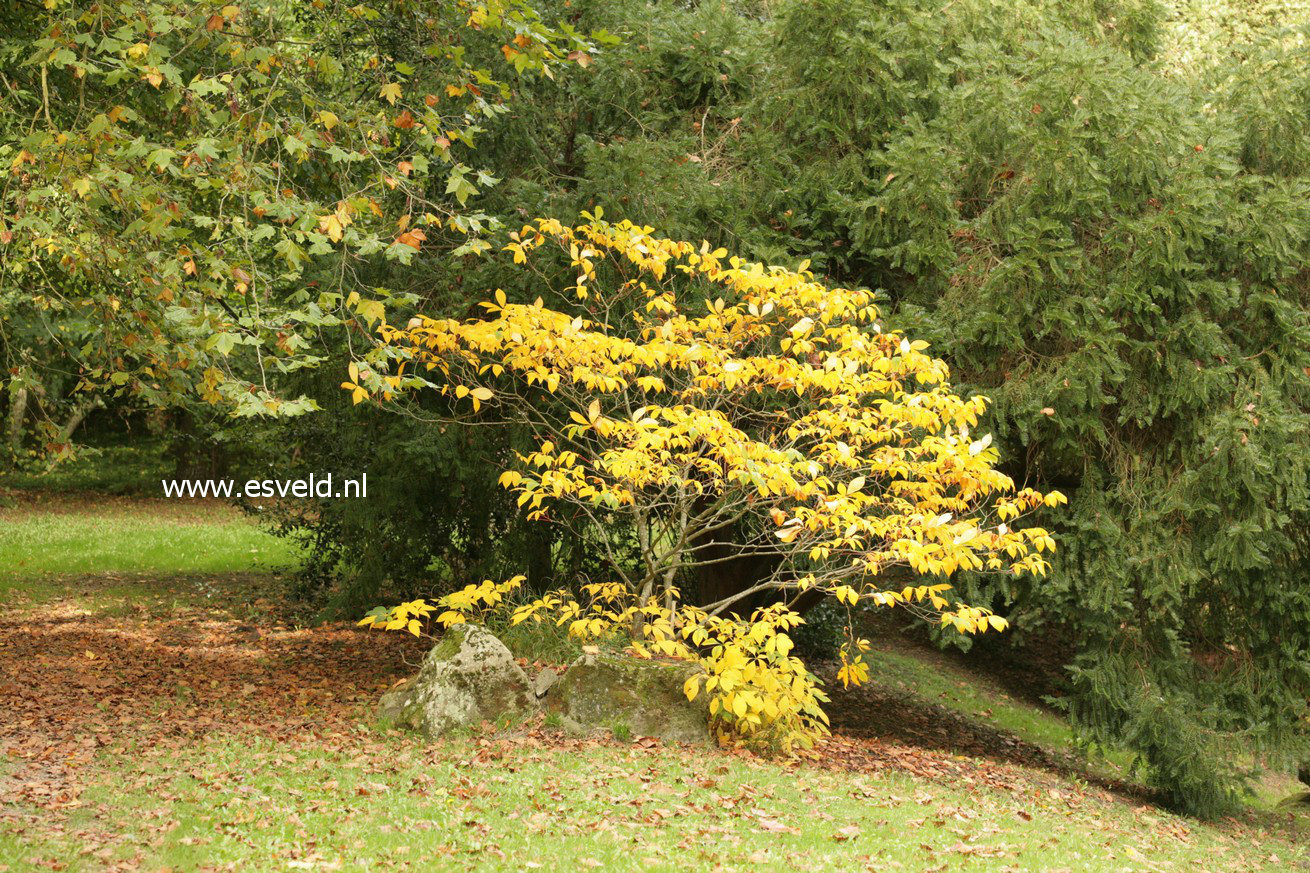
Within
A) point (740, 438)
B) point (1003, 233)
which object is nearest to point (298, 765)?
point (740, 438)

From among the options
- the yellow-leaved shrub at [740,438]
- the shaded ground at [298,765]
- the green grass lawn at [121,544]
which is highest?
the yellow-leaved shrub at [740,438]

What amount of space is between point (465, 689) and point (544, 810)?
76.7 inches

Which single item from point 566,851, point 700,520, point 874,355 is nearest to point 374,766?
point 566,851

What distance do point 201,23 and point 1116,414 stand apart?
283 inches

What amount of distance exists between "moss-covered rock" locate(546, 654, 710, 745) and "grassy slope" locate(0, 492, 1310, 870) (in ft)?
0.99

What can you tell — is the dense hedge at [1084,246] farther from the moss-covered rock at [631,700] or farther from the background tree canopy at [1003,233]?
the moss-covered rock at [631,700]

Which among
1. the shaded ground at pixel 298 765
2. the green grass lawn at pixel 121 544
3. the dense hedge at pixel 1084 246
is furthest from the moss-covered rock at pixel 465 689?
the green grass lawn at pixel 121 544

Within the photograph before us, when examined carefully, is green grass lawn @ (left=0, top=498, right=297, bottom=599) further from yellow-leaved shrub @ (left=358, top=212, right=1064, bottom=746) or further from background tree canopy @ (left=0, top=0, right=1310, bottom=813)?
yellow-leaved shrub @ (left=358, top=212, right=1064, bottom=746)

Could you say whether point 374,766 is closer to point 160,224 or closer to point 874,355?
point 160,224

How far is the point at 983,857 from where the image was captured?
6047 mm

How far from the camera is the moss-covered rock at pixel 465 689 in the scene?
7.66 metres

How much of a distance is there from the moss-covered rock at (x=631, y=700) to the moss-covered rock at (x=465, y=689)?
28cm

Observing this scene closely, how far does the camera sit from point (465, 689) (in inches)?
305

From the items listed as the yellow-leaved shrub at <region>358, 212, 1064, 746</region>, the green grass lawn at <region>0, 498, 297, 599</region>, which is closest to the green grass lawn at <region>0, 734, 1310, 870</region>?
the yellow-leaved shrub at <region>358, 212, 1064, 746</region>
